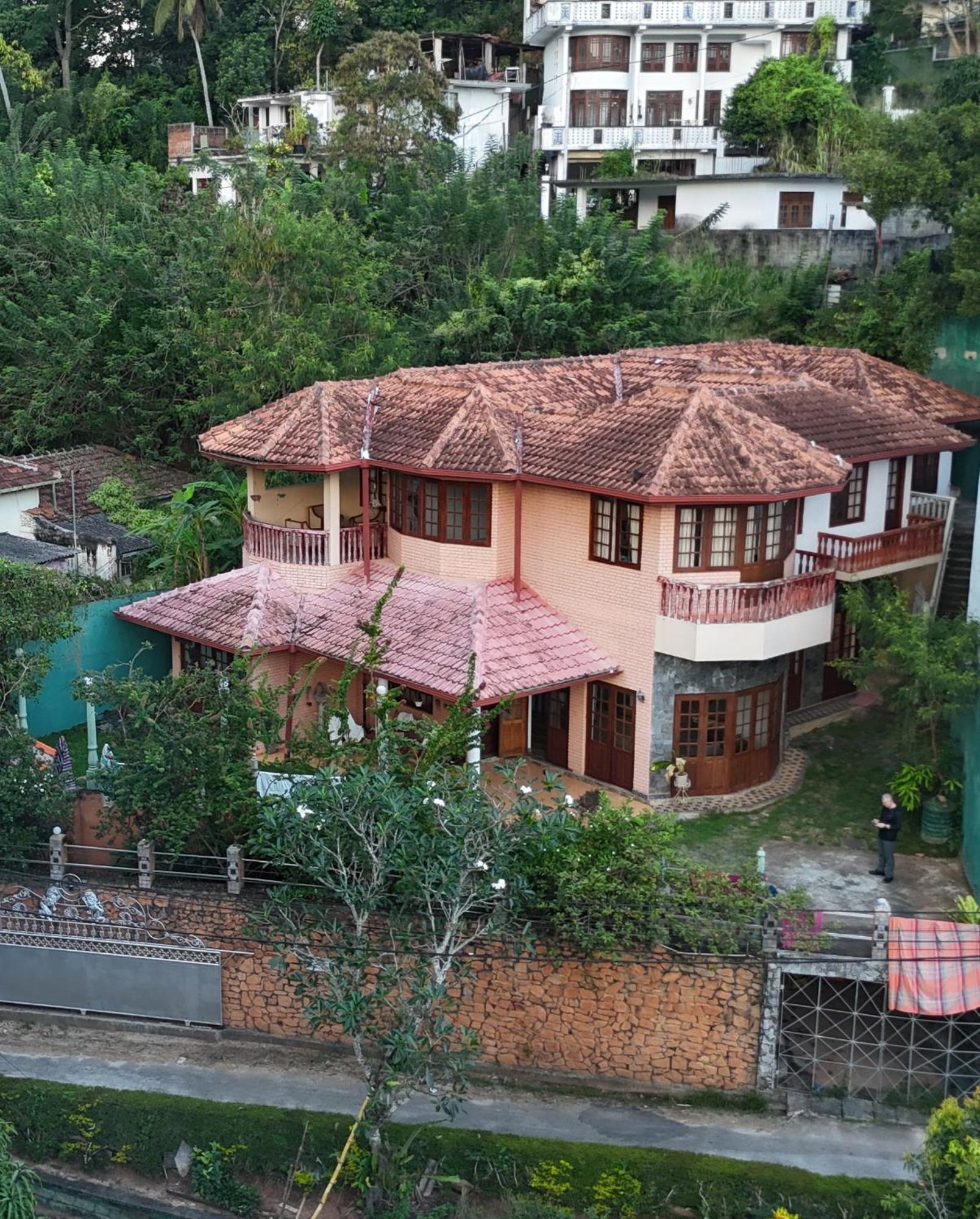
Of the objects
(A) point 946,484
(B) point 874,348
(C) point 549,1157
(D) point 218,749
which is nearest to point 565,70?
(B) point 874,348

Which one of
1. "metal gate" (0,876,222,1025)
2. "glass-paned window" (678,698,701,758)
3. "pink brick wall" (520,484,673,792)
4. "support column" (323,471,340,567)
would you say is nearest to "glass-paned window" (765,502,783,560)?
"pink brick wall" (520,484,673,792)

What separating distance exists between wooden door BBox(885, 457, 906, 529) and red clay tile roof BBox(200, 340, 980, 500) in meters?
0.75

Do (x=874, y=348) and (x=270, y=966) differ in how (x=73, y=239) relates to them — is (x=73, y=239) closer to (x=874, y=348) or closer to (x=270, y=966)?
(x=874, y=348)

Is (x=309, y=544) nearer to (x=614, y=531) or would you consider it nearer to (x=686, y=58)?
(x=614, y=531)

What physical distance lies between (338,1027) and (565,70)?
3776 cm

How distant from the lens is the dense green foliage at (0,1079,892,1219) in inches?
679

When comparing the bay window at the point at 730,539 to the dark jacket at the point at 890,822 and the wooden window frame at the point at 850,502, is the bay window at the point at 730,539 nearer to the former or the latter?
the wooden window frame at the point at 850,502

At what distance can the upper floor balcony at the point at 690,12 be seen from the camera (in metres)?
48.9

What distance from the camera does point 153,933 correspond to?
67.0 feet

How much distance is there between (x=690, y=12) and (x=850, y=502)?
2747 centimetres

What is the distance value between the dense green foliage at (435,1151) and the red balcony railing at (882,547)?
11.3 m

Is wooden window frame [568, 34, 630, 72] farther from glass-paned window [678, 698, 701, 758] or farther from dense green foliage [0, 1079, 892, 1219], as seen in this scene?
dense green foliage [0, 1079, 892, 1219]

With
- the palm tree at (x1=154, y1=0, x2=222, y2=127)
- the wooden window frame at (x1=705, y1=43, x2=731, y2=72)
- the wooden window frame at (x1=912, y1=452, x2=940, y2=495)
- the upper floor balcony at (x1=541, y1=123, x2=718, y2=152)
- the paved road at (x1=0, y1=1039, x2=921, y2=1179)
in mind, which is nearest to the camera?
the paved road at (x1=0, y1=1039, x2=921, y2=1179)

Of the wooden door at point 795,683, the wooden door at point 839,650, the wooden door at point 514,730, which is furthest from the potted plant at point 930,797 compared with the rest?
the wooden door at point 514,730
